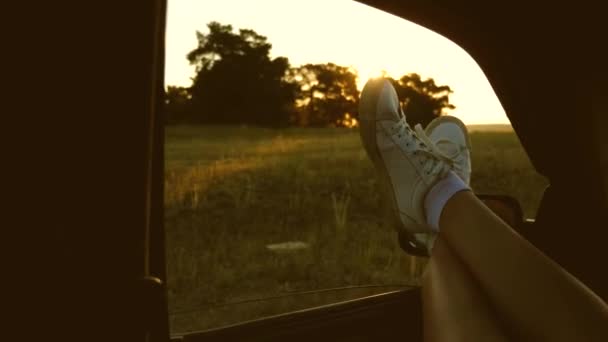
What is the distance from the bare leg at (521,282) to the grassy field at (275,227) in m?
0.55

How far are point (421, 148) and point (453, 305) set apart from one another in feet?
1.74

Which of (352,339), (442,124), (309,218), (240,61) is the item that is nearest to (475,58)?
(442,124)

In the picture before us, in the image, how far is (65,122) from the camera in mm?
1062

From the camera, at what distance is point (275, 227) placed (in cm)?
475

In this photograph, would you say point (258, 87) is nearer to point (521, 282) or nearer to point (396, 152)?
point (396, 152)

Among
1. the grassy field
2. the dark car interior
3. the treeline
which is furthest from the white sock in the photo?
the treeline

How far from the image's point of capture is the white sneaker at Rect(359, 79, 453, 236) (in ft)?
5.76

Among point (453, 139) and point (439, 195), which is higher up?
point (453, 139)

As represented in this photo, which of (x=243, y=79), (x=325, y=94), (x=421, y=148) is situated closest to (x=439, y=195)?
(x=421, y=148)

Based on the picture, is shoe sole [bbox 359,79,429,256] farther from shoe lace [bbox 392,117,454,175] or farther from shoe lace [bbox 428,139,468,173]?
shoe lace [bbox 428,139,468,173]

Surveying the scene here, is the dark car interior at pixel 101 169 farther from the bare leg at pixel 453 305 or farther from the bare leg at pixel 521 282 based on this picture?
the bare leg at pixel 453 305

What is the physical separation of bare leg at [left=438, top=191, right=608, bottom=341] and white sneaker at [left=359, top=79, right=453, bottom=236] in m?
0.19

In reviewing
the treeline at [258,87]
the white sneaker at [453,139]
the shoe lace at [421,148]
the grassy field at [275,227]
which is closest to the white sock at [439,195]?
the shoe lace at [421,148]

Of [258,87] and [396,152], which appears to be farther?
[258,87]
